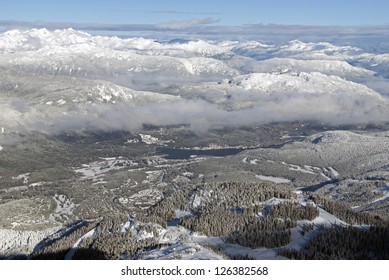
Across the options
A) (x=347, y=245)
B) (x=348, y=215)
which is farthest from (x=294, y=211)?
(x=347, y=245)

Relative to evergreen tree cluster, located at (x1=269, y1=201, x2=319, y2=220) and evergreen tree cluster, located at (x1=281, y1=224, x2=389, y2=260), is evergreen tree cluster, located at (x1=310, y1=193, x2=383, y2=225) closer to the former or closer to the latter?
evergreen tree cluster, located at (x1=269, y1=201, x2=319, y2=220)

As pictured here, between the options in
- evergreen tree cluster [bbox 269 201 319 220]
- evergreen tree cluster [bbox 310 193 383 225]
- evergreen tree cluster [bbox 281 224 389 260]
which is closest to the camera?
evergreen tree cluster [bbox 281 224 389 260]

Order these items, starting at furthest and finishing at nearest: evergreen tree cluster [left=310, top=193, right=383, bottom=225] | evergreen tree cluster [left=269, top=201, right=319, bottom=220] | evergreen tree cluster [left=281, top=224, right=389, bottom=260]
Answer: evergreen tree cluster [left=310, top=193, right=383, bottom=225], evergreen tree cluster [left=269, top=201, right=319, bottom=220], evergreen tree cluster [left=281, top=224, right=389, bottom=260]

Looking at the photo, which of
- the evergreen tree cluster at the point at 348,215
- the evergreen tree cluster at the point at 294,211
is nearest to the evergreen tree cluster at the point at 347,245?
the evergreen tree cluster at the point at 294,211

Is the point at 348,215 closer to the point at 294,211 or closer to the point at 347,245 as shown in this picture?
the point at 294,211

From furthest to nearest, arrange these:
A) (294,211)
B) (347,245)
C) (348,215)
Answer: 1. (348,215)
2. (294,211)
3. (347,245)

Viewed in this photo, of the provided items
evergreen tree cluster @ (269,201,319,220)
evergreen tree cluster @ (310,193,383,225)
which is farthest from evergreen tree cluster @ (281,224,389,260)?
evergreen tree cluster @ (310,193,383,225)

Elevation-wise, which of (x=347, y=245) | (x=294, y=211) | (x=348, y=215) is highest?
(x=347, y=245)

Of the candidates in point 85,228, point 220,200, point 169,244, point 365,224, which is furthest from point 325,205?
point 85,228

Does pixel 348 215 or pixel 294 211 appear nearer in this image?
pixel 294 211

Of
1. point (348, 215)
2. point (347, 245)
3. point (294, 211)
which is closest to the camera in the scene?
point (347, 245)

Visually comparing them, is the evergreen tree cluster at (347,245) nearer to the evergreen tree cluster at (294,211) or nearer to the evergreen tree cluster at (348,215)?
the evergreen tree cluster at (294,211)

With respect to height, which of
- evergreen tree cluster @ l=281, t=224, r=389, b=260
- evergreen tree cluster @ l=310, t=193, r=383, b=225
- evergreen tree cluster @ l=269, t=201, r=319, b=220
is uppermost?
evergreen tree cluster @ l=281, t=224, r=389, b=260
